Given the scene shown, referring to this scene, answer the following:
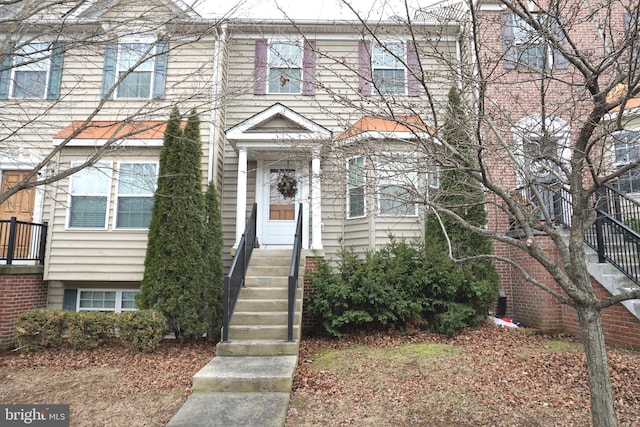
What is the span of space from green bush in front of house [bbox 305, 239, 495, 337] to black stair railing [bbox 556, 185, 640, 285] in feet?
6.22

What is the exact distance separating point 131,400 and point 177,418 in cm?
127

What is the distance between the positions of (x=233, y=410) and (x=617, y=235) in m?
6.28

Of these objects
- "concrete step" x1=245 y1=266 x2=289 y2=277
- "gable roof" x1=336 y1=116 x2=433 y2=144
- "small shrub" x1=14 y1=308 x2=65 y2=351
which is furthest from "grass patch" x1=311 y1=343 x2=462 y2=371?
"small shrub" x1=14 y1=308 x2=65 y2=351

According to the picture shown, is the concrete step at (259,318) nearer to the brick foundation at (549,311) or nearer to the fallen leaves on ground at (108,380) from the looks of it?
the fallen leaves on ground at (108,380)

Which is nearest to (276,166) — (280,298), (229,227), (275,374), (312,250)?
(229,227)

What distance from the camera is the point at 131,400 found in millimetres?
4797

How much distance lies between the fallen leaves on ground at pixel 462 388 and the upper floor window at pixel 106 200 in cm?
515

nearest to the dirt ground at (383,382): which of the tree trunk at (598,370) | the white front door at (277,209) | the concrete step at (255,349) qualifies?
the concrete step at (255,349)

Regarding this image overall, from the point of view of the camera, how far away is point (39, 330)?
7.07 meters

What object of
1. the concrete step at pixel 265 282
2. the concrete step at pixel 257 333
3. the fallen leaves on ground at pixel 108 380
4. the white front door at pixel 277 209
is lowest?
the fallen leaves on ground at pixel 108 380

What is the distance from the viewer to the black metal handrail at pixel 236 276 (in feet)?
19.2

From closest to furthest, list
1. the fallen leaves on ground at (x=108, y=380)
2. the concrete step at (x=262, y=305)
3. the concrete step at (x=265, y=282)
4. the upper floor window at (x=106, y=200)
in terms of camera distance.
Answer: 1. the fallen leaves on ground at (x=108, y=380)
2. the concrete step at (x=262, y=305)
3. the concrete step at (x=265, y=282)
4. the upper floor window at (x=106, y=200)

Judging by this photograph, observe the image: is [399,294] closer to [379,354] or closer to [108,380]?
[379,354]

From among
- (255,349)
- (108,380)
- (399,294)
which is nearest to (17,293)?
(108,380)
